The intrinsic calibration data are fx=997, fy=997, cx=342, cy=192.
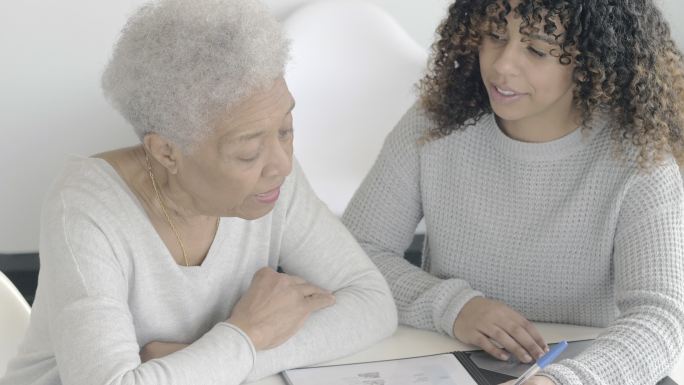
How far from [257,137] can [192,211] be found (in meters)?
0.19

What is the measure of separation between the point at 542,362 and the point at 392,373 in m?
0.21

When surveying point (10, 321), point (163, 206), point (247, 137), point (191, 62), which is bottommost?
point (10, 321)

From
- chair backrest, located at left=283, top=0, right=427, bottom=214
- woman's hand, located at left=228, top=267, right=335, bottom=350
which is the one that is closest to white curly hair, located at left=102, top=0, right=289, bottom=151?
woman's hand, located at left=228, top=267, right=335, bottom=350

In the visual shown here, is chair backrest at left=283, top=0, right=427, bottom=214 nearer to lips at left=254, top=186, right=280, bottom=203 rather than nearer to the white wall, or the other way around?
the white wall

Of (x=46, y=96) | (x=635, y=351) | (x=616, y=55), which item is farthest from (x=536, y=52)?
(x=46, y=96)

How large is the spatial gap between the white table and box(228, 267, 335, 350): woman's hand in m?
0.09

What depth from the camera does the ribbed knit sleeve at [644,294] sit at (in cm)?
139

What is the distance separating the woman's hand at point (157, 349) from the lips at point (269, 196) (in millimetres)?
237

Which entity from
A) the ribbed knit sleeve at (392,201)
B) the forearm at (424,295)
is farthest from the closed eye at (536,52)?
the forearm at (424,295)

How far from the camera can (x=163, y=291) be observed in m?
1.47

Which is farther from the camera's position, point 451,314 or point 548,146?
point 548,146

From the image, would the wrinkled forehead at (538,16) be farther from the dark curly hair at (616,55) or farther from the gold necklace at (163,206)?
the gold necklace at (163,206)

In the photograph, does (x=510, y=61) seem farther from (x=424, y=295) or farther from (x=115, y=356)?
(x=115, y=356)

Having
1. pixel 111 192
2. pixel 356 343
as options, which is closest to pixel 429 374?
pixel 356 343
